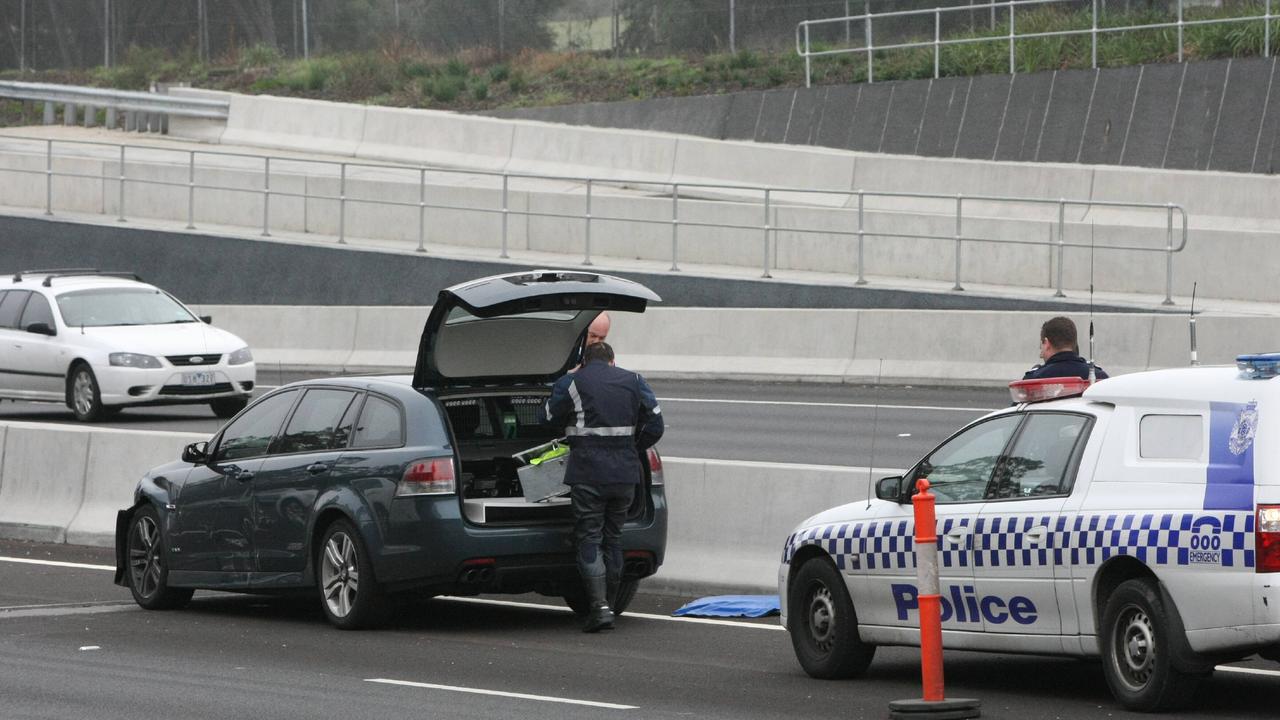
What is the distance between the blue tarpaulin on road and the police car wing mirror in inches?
107

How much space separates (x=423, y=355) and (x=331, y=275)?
64.7 feet

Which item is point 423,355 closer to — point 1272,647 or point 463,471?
point 463,471

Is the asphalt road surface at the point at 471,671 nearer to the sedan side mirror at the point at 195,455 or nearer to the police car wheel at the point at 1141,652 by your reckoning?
the police car wheel at the point at 1141,652

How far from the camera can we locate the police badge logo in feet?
26.9

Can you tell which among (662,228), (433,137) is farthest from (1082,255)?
(433,137)

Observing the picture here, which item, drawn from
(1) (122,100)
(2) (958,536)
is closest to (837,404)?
(2) (958,536)

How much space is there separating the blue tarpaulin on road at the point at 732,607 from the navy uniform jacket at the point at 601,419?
1.17 m

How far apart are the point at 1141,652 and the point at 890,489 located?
5.72 feet

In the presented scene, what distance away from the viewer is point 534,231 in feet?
104

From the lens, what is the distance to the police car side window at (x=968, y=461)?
377 inches

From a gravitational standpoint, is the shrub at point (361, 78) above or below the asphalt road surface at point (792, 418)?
above

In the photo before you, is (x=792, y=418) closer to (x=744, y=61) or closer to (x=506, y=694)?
(x=506, y=694)

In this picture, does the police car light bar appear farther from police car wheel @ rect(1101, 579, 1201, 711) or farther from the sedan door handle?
police car wheel @ rect(1101, 579, 1201, 711)

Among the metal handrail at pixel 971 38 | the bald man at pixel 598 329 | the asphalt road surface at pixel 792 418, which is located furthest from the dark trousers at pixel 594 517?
the metal handrail at pixel 971 38
